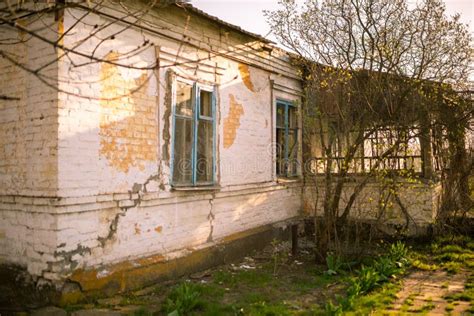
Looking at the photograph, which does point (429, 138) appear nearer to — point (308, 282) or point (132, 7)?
point (308, 282)

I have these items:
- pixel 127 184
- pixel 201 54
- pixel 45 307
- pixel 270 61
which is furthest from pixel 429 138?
pixel 45 307

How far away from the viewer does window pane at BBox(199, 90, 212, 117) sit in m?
6.55

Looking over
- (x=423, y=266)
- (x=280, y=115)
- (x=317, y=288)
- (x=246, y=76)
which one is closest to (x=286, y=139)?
(x=280, y=115)

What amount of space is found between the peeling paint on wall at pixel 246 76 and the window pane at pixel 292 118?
1.74 m

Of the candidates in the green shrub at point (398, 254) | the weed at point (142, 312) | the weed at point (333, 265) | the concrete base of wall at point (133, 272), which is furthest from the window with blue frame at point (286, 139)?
the weed at point (142, 312)

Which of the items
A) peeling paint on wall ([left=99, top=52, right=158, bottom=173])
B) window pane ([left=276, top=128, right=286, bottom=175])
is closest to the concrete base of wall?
peeling paint on wall ([left=99, top=52, right=158, bottom=173])

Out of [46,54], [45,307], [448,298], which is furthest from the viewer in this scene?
[448,298]

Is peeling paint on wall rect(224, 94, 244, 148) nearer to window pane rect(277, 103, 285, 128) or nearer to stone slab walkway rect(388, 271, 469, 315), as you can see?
window pane rect(277, 103, 285, 128)

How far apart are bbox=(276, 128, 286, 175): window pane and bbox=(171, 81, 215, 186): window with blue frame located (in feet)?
8.21

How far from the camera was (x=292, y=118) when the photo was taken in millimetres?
9234

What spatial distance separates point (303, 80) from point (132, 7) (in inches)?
202

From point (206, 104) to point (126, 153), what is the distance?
1974 millimetres

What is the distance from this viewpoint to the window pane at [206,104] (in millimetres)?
6547

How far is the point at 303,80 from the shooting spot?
9.34m
